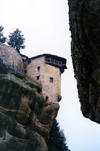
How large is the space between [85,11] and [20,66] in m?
31.3

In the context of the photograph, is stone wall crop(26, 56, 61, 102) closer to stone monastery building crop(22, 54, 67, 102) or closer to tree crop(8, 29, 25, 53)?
stone monastery building crop(22, 54, 67, 102)

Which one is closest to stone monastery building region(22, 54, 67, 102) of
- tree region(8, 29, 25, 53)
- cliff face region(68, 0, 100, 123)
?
tree region(8, 29, 25, 53)

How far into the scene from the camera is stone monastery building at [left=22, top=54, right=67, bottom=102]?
34.2 metres

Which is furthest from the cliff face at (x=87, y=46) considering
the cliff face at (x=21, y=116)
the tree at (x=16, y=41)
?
the tree at (x=16, y=41)

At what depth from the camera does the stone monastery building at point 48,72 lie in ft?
112

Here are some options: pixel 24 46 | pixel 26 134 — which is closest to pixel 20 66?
pixel 24 46

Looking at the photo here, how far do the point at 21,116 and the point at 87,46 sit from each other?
19.6m

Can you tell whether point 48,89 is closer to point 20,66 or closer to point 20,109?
point 20,66

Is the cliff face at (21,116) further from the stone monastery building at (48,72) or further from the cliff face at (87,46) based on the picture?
the cliff face at (87,46)

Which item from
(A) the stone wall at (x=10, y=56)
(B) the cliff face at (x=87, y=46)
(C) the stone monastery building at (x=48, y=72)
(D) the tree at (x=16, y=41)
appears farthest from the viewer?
(D) the tree at (x=16, y=41)

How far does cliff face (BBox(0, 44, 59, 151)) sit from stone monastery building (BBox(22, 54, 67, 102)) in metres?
4.18

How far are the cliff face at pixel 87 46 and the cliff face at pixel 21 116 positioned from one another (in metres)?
14.3

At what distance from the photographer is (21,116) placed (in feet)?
81.6

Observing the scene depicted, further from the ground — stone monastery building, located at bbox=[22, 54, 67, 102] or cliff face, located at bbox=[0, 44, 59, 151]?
stone monastery building, located at bbox=[22, 54, 67, 102]
